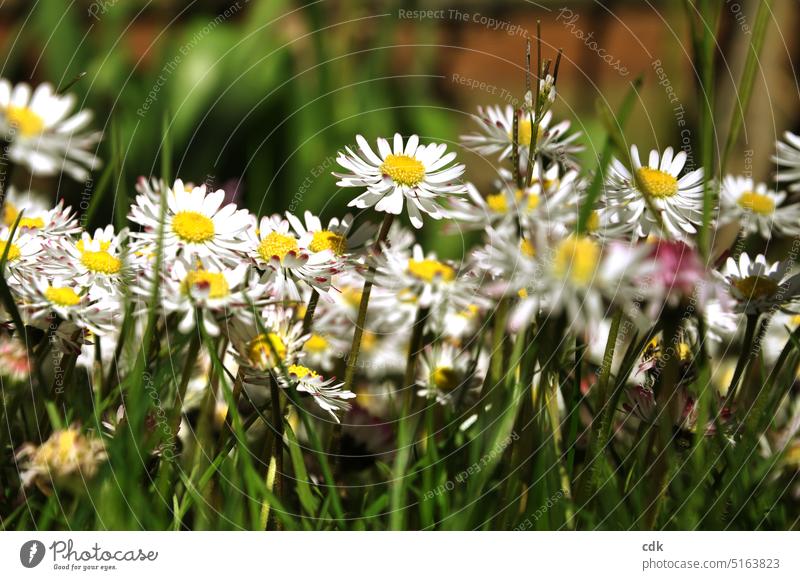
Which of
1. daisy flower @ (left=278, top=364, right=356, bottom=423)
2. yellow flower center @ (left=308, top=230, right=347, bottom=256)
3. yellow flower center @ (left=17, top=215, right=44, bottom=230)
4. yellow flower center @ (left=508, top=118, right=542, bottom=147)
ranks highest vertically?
yellow flower center @ (left=508, top=118, right=542, bottom=147)

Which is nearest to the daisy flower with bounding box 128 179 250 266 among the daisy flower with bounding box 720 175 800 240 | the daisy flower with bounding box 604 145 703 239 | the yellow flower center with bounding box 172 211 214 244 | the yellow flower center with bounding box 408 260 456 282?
the yellow flower center with bounding box 172 211 214 244

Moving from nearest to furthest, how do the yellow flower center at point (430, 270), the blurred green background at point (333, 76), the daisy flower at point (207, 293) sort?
the daisy flower at point (207, 293)
the yellow flower center at point (430, 270)
the blurred green background at point (333, 76)

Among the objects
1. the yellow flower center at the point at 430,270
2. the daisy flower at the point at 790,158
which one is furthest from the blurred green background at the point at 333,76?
the yellow flower center at the point at 430,270

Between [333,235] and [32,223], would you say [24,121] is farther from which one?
[333,235]

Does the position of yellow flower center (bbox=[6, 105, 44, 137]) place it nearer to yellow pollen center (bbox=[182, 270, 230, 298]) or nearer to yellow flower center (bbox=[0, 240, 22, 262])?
yellow flower center (bbox=[0, 240, 22, 262])

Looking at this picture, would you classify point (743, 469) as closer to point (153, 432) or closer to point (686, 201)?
point (686, 201)

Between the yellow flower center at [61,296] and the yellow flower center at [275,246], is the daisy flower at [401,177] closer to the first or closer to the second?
the yellow flower center at [275,246]

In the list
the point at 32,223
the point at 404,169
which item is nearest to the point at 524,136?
the point at 404,169
